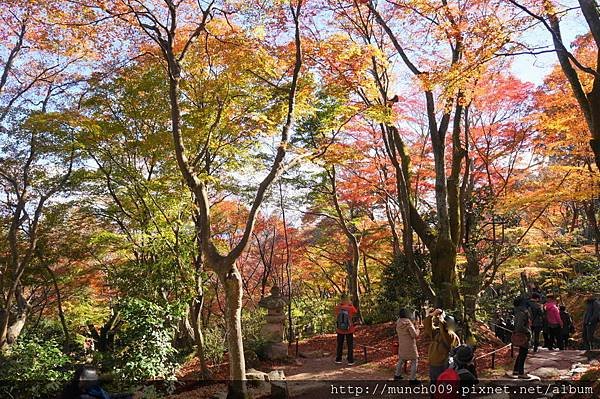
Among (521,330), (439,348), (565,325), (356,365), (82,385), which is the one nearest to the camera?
(82,385)

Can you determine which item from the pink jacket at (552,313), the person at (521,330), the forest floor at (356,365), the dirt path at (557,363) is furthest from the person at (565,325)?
the person at (521,330)

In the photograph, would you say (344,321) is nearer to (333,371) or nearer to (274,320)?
(333,371)

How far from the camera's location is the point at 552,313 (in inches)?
393

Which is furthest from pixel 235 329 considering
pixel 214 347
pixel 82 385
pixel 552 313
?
pixel 552 313

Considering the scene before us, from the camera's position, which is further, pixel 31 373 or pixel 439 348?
pixel 31 373

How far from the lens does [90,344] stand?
46.4 feet

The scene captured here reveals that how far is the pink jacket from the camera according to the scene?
32.6 feet

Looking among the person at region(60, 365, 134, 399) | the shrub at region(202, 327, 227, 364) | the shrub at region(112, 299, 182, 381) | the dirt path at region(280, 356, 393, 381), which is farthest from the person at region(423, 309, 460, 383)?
the shrub at region(202, 327, 227, 364)

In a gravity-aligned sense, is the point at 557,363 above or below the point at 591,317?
below

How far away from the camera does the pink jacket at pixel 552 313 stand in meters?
9.92

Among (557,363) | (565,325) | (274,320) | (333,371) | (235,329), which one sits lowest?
(333,371)

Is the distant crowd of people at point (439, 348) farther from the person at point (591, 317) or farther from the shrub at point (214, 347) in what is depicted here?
the person at point (591, 317)

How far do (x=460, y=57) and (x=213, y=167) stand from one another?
7468 mm

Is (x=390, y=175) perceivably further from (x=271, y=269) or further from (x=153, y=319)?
(x=153, y=319)
